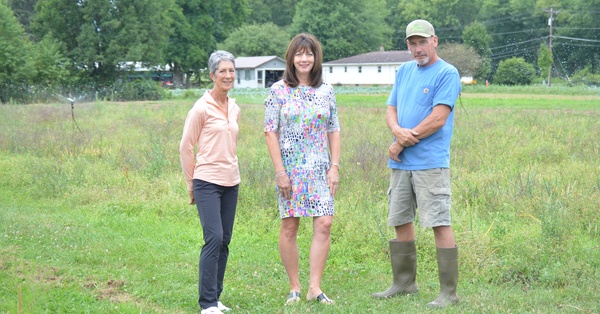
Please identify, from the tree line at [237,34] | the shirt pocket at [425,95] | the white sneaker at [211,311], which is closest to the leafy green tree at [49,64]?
the tree line at [237,34]

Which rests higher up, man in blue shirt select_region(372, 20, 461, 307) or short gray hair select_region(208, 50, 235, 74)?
short gray hair select_region(208, 50, 235, 74)

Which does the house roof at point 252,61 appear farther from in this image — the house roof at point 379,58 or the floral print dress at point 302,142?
the floral print dress at point 302,142

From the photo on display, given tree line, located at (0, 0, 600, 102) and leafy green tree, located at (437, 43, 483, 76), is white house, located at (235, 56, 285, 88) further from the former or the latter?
leafy green tree, located at (437, 43, 483, 76)

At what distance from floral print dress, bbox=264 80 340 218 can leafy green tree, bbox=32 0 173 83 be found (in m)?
44.0

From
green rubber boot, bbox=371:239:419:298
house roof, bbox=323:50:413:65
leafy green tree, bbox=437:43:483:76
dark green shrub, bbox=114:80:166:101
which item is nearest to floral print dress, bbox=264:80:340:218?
green rubber boot, bbox=371:239:419:298

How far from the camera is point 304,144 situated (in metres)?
5.29

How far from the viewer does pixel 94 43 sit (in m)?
47.8

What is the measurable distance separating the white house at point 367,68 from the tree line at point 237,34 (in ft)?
10.1

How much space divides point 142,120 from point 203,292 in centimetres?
1646

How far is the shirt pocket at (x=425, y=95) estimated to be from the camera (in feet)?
17.2

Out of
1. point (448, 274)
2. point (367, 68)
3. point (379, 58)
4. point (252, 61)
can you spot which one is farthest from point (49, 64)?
point (448, 274)

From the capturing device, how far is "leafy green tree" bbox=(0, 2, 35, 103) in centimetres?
3747

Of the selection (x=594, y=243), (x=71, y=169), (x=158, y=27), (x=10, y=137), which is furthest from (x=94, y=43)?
(x=594, y=243)

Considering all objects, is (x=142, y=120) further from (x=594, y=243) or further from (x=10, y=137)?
(x=594, y=243)
